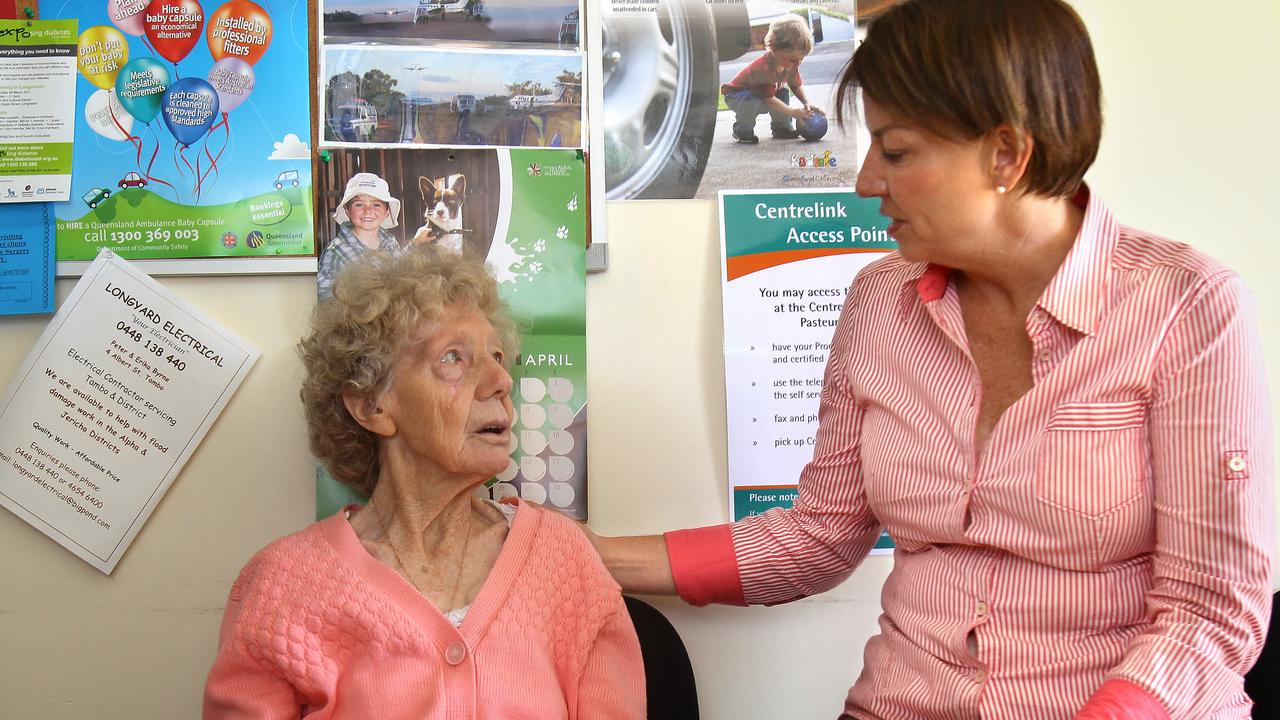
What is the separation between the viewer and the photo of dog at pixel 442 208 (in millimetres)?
1633

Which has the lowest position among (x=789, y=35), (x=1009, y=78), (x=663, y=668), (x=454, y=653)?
(x=663, y=668)

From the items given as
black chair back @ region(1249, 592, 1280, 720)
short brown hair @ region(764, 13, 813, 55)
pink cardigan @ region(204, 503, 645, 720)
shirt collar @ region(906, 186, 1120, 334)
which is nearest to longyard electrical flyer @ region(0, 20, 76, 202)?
pink cardigan @ region(204, 503, 645, 720)

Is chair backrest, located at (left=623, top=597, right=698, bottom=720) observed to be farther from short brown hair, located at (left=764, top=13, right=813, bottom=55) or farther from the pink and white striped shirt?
short brown hair, located at (left=764, top=13, right=813, bottom=55)

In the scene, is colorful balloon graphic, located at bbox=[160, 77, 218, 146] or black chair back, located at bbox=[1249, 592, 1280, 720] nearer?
black chair back, located at bbox=[1249, 592, 1280, 720]

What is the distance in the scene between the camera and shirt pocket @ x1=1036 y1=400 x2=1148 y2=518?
1112 mm

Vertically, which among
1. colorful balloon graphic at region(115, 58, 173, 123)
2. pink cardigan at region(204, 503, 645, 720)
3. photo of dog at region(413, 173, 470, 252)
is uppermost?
colorful balloon graphic at region(115, 58, 173, 123)

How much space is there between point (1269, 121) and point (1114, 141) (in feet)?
0.86

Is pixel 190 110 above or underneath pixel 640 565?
above

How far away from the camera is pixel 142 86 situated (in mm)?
1639

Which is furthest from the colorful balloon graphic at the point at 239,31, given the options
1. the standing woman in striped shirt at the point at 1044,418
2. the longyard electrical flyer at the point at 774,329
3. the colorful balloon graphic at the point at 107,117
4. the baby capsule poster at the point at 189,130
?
the standing woman in striped shirt at the point at 1044,418

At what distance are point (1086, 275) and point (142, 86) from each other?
1.45 metres

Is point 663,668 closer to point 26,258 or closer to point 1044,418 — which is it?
point 1044,418

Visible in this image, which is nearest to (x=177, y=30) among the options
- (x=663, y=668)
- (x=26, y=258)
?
(x=26, y=258)

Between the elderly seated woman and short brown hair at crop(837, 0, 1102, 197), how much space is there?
64 centimetres
